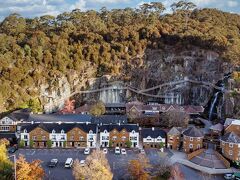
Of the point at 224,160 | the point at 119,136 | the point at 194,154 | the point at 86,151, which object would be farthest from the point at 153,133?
the point at 224,160

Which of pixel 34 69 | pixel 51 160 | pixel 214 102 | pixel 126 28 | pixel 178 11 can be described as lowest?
pixel 51 160

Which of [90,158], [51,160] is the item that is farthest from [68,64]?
[90,158]

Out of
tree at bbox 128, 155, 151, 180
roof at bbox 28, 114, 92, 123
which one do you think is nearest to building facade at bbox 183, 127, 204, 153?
tree at bbox 128, 155, 151, 180

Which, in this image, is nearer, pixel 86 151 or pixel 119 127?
pixel 86 151

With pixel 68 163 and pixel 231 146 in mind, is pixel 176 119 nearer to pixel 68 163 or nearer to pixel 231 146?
pixel 231 146

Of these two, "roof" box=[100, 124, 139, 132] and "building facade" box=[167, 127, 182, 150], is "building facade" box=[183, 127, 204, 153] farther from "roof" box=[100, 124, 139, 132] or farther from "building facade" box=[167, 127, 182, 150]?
"roof" box=[100, 124, 139, 132]

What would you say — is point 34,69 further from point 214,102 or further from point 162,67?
point 214,102
